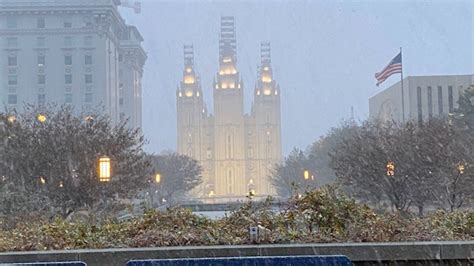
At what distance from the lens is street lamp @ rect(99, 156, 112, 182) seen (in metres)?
7.40

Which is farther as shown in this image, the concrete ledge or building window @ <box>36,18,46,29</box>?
building window @ <box>36,18,46,29</box>

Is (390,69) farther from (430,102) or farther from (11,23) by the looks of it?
(11,23)

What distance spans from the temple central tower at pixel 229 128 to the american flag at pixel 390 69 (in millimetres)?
1248

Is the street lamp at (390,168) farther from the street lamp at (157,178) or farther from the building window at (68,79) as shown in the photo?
the building window at (68,79)

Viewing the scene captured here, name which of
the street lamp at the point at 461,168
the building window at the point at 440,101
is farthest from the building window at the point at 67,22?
the street lamp at the point at 461,168

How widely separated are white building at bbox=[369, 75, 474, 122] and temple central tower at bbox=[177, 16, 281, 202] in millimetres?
1474

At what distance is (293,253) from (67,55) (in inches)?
164

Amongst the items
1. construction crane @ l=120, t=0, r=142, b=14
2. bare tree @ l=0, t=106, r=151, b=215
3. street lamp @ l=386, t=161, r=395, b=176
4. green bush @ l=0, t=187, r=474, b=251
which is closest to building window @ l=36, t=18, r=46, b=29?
construction crane @ l=120, t=0, r=142, b=14

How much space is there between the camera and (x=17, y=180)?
7.47 meters

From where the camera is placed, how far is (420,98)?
7609 mm

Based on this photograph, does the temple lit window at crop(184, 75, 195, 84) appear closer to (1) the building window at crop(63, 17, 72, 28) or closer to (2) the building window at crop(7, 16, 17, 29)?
(1) the building window at crop(63, 17, 72, 28)

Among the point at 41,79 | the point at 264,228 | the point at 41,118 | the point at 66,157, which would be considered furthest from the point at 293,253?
the point at 41,118

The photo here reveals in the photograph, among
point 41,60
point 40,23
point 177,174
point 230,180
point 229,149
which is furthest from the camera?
point 41,60

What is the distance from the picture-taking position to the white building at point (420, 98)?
24.1ft
